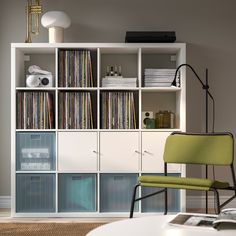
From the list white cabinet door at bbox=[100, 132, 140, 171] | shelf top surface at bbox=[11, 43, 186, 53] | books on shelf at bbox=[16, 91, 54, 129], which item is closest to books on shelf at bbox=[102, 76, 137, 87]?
shelf top surface at bbox=[11, 43, 186, 53]

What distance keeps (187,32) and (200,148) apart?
4.63 feet

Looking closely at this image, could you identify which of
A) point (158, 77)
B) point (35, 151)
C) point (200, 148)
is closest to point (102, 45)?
point (158, 77)

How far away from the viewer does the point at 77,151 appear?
15.1ft

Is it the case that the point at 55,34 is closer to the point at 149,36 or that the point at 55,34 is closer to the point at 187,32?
the point at 149,36

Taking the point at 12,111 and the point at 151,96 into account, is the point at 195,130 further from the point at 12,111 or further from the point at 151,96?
the point at 12,111

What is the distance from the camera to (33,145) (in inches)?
181

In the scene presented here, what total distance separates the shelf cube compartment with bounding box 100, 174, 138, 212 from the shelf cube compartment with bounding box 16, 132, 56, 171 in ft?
1.67

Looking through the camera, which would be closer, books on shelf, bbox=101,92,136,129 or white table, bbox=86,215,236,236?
white table, bbox=86,215,236,236

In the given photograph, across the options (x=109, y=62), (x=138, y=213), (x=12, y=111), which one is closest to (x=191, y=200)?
(x=138, y=213)

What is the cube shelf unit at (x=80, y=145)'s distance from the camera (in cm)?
460

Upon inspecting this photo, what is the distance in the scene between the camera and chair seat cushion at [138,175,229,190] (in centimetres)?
367

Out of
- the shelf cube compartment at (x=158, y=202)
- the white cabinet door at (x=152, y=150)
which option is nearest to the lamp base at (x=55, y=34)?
the white cabinet door at (x=152, y=150)

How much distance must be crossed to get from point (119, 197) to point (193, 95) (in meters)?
1.27

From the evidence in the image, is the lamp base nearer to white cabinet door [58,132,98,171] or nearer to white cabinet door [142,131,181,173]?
white cabinet door [58,132,98,171]
